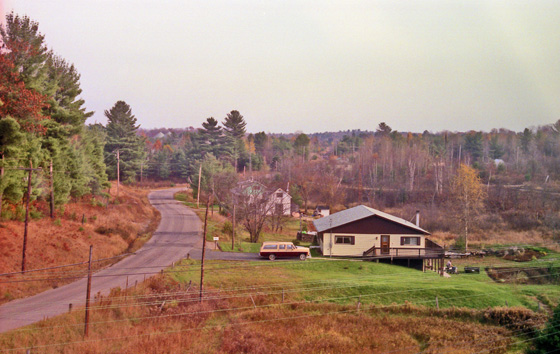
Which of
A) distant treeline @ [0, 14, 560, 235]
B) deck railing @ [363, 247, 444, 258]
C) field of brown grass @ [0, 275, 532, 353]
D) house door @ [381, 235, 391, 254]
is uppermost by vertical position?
distant treeline @ [0, 14, 560, 235]

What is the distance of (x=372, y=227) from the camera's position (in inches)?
1491

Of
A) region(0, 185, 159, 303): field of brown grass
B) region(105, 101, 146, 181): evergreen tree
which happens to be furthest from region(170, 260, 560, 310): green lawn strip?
region(105, 101, 146, 181): evergreen tree

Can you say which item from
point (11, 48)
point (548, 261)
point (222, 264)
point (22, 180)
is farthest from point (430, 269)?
point (11, 48)

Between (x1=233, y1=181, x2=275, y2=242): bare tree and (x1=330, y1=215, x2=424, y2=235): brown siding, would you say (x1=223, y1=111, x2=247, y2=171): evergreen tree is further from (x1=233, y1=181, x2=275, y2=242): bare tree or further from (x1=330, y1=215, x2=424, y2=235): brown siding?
(x1=330, y1=215, x2=424, y2=235): brown siding

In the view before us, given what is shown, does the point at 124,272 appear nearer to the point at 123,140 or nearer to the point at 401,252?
the point at 401,252

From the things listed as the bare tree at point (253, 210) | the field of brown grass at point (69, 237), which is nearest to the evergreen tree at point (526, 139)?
the bare tree at point (253, 210)

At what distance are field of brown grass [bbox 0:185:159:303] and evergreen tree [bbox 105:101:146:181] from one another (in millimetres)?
27251

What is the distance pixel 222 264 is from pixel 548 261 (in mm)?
29492

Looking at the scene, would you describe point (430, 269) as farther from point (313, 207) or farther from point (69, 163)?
point (313, 207)

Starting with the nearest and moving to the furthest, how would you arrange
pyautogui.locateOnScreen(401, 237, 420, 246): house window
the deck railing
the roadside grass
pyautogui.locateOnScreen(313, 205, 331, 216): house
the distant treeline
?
the roadside grass < the distant treeline < the deck railing < pyautogui.locateOnScreen(401, 237, 420, 246): house window < pyautogui.locateOnScreen(313, 205, 331, 216): house

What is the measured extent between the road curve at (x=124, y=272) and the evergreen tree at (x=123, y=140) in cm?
3047

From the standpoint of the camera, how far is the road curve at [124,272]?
66.2 ft

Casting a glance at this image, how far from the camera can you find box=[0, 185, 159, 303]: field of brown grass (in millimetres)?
25969

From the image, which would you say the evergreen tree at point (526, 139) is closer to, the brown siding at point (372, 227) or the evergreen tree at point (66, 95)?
the brown siding at point (372, 227)
